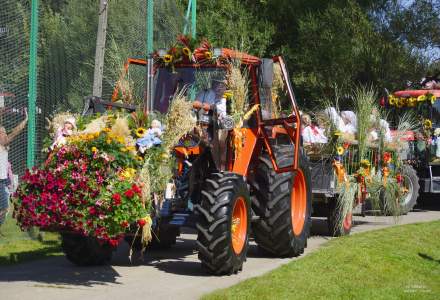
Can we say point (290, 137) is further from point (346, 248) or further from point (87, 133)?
point (87, 133)

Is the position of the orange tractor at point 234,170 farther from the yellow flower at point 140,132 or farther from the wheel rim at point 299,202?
the yellow flower at point 140,132

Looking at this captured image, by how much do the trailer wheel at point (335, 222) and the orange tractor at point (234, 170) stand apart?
6.02 ft

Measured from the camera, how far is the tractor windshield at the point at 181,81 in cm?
1129

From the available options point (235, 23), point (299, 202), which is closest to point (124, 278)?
point (299, 202)

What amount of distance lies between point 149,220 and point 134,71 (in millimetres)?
4004

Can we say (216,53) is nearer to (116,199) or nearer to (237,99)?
(237,99)

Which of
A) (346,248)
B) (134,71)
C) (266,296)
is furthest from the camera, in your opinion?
(134,71)

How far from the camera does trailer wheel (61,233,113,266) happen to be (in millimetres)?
10758

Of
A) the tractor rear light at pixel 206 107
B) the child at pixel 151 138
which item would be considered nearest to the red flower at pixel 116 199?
the child at pixel 151 138

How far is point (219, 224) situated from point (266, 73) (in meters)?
2.18

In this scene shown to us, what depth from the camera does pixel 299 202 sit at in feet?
41.2

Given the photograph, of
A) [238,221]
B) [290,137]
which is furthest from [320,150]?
[238,221]

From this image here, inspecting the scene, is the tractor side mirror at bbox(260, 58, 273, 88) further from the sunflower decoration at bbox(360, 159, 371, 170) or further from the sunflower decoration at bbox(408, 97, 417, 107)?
the sunflower decoration at bbox(408, 97, 417, 107)

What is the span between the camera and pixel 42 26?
45.8 feet
